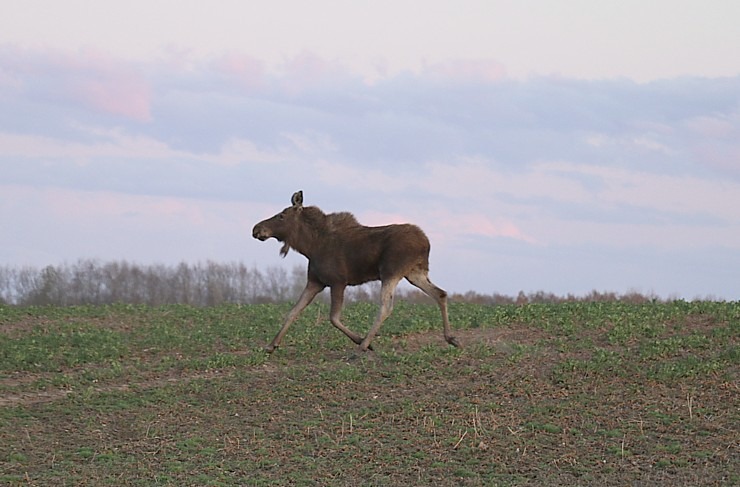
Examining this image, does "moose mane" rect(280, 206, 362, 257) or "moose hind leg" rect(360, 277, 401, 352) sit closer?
"moose hind leg" rect(360, 277, 401, 352)

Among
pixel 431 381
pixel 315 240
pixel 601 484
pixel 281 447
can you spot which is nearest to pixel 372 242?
pixel 315 240

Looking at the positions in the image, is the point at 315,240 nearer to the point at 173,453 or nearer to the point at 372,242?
the point at 372,242

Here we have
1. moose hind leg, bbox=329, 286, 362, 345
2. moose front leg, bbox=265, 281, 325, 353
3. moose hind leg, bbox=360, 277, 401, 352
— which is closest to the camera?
moose hind leg, bbox=360, 277, 401, 352

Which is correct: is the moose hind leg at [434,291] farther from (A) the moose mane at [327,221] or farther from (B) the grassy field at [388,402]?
(A) the moose mane at [327,221]

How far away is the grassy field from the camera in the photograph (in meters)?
9.96

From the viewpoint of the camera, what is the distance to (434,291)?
47.9 feet

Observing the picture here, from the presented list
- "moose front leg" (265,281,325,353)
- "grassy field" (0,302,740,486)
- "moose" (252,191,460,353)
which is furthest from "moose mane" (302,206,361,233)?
"grassy field" (0,302,740,486)

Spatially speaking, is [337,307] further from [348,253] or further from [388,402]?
[388,402]

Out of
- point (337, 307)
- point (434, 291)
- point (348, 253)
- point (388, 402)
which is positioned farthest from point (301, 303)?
point (388, 402)

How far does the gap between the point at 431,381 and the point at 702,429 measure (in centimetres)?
334

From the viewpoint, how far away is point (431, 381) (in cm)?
1282

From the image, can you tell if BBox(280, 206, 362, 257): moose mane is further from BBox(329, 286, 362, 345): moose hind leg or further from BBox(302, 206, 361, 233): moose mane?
BBox(329, 286, 362, 345): moose hind leg

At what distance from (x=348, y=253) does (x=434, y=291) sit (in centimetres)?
134

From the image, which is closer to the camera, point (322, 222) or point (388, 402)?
point (388, 402)
